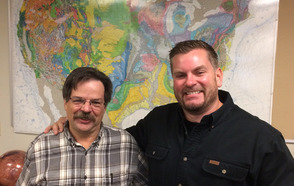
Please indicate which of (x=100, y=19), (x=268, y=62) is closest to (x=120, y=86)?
(x=100, y=19)

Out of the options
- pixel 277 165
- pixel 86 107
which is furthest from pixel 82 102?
pixel 277 165

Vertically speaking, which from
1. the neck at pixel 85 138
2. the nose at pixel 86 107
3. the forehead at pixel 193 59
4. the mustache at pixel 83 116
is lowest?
the neck at pixel 85 138

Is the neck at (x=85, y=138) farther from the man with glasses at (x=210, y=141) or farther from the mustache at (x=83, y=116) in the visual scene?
the man with glasses at (x=210, y=141)

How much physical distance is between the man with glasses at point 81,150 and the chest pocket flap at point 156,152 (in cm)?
14

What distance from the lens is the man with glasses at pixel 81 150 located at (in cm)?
122

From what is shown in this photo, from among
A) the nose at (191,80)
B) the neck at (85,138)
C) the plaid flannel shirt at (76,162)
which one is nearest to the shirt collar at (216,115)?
the nose at (191,80)

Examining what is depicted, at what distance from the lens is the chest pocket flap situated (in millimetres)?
1219

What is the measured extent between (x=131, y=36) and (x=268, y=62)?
1034mm

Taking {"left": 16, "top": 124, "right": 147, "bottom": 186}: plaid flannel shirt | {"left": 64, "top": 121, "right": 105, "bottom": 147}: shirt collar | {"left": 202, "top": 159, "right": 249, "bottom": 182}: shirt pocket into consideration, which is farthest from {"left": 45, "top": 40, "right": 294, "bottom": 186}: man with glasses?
{"left": 64, "top": 121, "right": 105, "bottom": 147}: shirt collar

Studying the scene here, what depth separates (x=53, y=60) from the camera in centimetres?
207

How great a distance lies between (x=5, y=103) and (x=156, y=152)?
1773 mm

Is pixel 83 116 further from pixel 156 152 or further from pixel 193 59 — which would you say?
pixel 193 59

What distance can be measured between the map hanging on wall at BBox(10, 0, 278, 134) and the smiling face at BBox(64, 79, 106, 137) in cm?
66

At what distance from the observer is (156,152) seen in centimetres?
125
